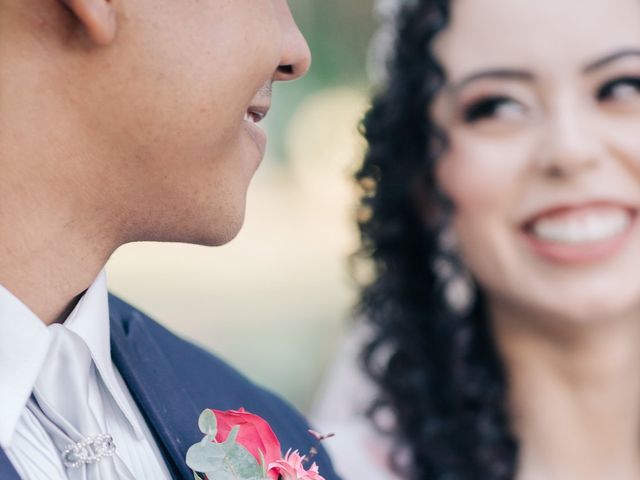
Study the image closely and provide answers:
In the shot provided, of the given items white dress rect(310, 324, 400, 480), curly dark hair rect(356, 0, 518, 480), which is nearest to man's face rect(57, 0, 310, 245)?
curly dark hair rect(356, 0, 518, 480)

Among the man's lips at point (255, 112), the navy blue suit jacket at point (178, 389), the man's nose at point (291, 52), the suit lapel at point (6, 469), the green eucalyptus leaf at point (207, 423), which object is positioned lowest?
the suit lapel at point (6, 469)

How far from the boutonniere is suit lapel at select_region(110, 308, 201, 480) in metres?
0.06

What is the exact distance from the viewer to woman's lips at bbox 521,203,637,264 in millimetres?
2256

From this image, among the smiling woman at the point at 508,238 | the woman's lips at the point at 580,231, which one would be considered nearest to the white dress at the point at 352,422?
the smiling woman at the point at 508,238

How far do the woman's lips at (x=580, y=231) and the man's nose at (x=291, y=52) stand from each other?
38.4 inches

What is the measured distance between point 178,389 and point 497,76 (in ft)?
3.92

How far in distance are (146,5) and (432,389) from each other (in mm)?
1595

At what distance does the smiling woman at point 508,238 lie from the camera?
2.25 m

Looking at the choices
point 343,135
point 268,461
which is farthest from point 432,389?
point 343,135

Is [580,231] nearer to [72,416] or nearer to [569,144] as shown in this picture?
[569,144]

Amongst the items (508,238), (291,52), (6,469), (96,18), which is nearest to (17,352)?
(6,469)

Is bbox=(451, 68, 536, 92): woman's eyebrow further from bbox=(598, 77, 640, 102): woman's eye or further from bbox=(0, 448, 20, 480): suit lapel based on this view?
bbox=(0, 448, 20, 480): suit lapel

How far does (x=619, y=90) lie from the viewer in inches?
89.4

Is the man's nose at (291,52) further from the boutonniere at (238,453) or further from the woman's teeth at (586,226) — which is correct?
the woman's teeth at (586,226)
